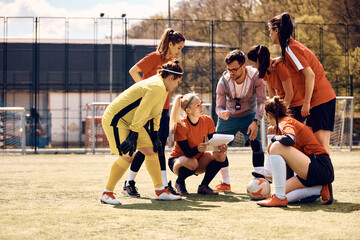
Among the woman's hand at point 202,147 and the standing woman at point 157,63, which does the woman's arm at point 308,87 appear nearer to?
the woman's hand at point 202,147

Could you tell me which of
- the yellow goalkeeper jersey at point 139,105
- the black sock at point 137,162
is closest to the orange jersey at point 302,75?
the yellow goalkeeper jersey at point 139,105

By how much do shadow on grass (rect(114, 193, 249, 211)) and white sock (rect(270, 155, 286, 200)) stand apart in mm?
672

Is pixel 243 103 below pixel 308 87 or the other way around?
below

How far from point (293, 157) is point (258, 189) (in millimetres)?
775

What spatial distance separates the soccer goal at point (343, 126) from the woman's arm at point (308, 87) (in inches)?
555

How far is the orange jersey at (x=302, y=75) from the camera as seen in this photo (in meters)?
5.36

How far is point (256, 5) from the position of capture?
33.2 meters

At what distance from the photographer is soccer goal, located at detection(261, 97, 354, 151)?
65.3ft

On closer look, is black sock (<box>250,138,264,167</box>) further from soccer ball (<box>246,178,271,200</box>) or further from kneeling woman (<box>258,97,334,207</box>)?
kneeling woman (<box>258,97,334,207</box>)

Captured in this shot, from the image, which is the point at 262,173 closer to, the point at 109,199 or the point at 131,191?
the point at 131,191

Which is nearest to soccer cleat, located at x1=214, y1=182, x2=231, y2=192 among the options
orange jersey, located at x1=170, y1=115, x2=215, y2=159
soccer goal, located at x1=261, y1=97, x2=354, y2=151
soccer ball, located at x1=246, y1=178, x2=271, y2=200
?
orange jersey, located at x1=170, y1=115, x2=215, y2=159

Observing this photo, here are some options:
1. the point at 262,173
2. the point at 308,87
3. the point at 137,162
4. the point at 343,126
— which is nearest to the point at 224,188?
the point at 262,173

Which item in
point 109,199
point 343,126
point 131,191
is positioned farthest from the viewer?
point 343,126

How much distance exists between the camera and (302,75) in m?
5.51
